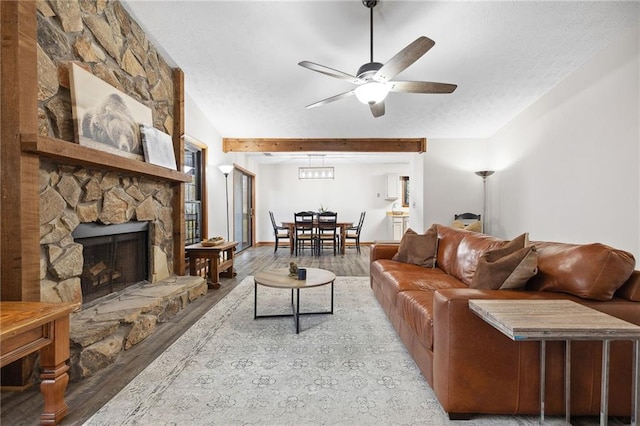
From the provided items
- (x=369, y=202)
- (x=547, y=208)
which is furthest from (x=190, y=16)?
(x=369, y=202)

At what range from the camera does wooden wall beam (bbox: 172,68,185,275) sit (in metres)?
3.52

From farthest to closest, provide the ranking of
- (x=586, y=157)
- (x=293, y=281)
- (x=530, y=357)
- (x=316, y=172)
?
(x=316, y=172)
(x=586, y=157)
(x=293, y=281)
(x=530, y=357)

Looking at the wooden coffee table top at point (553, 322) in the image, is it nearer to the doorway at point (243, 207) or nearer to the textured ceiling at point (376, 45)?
the textured ceiling at point (376, 45)

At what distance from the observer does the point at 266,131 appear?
217 inches

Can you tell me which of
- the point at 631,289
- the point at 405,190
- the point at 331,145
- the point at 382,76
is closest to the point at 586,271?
the point at 631,289

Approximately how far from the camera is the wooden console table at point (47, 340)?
1.28m

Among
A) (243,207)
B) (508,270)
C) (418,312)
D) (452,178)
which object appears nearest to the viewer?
(508,270)

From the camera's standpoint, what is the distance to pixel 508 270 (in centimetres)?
166

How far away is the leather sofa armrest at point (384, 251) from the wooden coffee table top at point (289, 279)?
34.0 inches

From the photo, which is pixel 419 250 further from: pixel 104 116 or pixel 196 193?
pixel 196 193

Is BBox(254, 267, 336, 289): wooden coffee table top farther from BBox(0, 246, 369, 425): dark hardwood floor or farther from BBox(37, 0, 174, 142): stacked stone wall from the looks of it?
BBox(37, 0, 174, 142): stacked stone wall

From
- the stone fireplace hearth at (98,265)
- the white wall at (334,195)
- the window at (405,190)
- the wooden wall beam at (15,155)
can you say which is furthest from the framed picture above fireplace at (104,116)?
the window at (405,190)

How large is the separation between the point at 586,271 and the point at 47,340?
2.60m

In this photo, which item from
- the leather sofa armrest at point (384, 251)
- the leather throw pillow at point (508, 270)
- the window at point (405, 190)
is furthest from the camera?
the window at point (405, 190)
